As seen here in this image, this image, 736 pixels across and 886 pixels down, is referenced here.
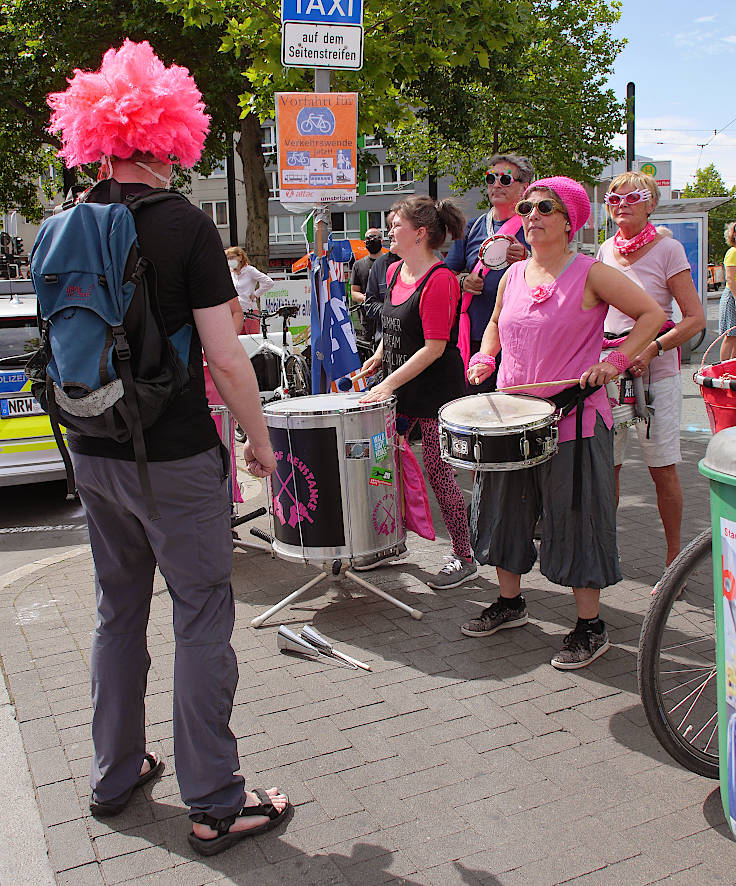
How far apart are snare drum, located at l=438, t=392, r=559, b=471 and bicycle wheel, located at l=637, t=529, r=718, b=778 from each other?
2.55ft

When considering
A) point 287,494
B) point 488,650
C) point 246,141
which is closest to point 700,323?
point 488,650

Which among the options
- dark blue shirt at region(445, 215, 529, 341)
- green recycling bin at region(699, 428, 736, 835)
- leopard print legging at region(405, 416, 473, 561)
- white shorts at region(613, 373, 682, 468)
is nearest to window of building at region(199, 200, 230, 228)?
dark blue shirt at region(445, 215, 529, 341)

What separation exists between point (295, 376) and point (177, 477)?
847cm

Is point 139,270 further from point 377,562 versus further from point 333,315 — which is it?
point 333,315

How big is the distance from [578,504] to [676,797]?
124cm

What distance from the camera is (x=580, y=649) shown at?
12.6 ft

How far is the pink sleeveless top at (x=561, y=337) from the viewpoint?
3.65 meters

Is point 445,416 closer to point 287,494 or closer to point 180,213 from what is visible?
point 287,494

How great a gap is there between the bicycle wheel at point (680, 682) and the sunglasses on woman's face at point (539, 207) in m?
1.52

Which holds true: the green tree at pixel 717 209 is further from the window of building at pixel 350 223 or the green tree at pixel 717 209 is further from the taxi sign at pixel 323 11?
the taxi sign at pixel 323 11

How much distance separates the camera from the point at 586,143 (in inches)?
1112

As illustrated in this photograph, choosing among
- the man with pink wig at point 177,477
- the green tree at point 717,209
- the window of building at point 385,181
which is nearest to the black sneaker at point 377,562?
the man with pink wig at point 177,477

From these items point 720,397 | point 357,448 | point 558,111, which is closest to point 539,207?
point 720,397

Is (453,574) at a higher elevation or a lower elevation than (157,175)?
lower
